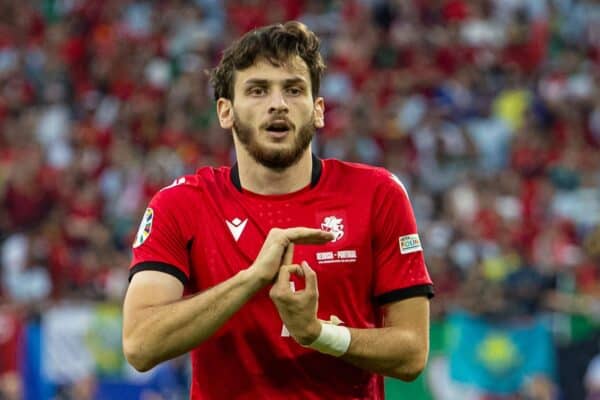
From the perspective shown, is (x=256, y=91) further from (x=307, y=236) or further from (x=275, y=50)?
(x=307, y=236)

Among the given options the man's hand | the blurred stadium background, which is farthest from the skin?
the blurred stadium background

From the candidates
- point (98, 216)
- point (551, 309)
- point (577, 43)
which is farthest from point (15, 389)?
point (577, 43)

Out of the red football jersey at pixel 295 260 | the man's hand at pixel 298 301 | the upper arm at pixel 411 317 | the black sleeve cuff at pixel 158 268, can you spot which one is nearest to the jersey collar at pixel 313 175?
the red football jersey at pixel 295 260

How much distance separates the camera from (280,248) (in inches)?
174

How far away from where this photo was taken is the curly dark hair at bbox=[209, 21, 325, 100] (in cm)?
483

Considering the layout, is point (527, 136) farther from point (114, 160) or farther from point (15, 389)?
point (15, 389)

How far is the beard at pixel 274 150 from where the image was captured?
4.79 meters

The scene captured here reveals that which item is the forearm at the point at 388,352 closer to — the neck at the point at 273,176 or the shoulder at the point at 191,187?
the neck at the point at 273,176

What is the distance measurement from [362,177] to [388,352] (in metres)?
0.72

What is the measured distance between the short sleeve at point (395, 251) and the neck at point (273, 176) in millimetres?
274

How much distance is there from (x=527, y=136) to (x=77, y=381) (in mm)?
6112

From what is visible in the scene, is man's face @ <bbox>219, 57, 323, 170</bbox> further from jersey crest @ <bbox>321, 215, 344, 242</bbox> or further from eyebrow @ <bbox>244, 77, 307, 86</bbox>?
jersey crest @ <bbox>321, 215, 344, 242</bbox>

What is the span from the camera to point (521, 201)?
14.2m

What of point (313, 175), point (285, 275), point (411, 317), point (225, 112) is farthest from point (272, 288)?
point (225, 112)
